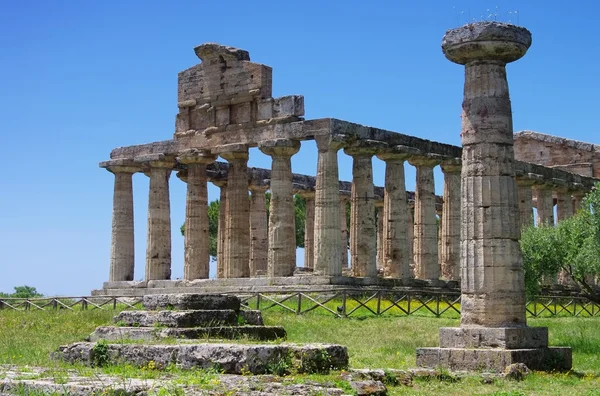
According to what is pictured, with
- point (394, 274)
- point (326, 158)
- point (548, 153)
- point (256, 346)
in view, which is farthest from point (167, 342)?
point (548, 153)

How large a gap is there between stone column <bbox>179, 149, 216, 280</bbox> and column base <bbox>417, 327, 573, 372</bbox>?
26750 millimetres

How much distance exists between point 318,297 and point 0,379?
2461 cm

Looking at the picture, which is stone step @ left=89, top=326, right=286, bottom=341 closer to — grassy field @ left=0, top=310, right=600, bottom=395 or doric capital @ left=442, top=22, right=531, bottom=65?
grassy field @ left=0, top=310, right=600, bottom=395

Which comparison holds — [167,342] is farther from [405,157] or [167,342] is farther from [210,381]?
[405,157]

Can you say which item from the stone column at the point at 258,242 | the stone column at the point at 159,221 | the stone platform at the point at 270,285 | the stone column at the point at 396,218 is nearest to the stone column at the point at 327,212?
the stone platform at the point at 270,285

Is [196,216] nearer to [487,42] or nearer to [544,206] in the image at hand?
[544,206]

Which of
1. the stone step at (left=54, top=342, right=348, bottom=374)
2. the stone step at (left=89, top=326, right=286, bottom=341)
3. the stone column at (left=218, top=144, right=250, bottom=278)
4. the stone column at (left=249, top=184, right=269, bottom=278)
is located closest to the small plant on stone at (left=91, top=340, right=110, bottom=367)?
the stone step at (left=54, top=342, right=348, bottom=374)

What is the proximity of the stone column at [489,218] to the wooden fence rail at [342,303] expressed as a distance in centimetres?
1237

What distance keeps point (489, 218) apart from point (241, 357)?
7492 millimetres

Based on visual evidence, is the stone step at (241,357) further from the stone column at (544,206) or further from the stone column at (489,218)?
the stone column at (544,206)

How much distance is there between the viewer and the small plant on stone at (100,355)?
18695 millimetres

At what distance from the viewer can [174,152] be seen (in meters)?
48.7

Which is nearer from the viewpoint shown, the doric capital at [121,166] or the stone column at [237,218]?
the stone column at [237,218]

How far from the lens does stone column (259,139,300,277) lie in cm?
4372
